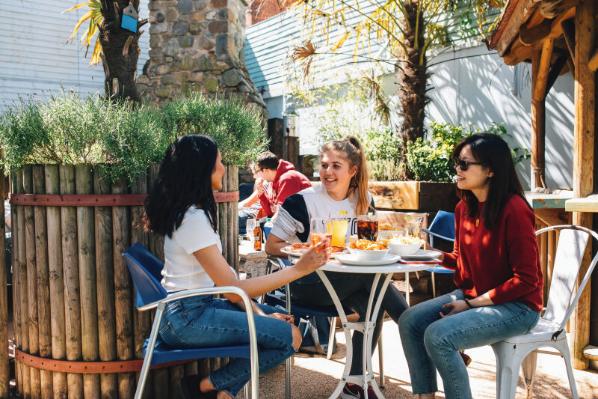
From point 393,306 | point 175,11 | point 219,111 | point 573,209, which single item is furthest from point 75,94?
point 175,11

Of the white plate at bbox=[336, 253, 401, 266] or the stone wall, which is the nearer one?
the white plate at bbox=[336, 253, 401, 266]

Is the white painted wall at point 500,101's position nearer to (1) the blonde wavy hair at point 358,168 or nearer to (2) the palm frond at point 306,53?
(2) the palm frond at point 306,53

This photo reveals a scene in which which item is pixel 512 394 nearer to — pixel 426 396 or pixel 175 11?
pixel 426 396

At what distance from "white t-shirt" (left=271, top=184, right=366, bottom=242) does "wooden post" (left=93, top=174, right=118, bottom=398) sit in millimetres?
A: 865

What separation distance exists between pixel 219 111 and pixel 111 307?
1245 millimetres

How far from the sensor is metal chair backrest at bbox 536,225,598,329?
2578 mm

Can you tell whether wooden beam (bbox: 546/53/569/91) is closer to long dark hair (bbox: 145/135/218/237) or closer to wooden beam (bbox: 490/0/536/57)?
wooden beam (bbox: 490/0/536/57)

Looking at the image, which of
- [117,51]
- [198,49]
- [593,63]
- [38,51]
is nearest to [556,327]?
[593,63]

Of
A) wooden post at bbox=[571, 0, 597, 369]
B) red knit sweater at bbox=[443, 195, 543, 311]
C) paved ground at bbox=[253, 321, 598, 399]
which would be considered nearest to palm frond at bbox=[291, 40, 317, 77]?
wooden post at bbox=[571, 0, 597, 369]


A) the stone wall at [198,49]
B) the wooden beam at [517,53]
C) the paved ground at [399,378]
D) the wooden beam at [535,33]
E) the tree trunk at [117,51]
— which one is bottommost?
the paved ground at [399,378]

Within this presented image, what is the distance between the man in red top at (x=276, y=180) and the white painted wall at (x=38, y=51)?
6.99 meters

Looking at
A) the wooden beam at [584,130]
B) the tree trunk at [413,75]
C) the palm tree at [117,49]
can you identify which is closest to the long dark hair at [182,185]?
the palm tree at [117,49]

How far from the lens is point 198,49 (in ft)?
32.7

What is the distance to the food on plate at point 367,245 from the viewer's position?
8.27 feet
